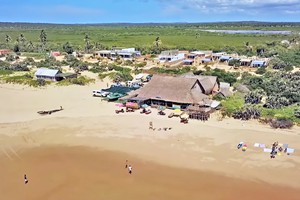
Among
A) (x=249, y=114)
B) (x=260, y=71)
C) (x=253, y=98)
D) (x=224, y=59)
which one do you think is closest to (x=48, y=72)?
(x=253, y=98)

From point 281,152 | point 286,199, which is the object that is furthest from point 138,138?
point 286,199

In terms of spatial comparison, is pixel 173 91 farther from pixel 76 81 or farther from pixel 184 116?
pixel 76 81

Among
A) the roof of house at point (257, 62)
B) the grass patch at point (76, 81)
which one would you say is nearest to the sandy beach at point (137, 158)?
the grass patch at point (76, 81)

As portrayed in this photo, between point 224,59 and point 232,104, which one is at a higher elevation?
point 224,59

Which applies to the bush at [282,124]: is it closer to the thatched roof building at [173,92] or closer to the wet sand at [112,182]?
the thatched roof building at [173,92]

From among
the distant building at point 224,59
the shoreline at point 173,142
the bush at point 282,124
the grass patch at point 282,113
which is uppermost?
the distant building at point 224,59

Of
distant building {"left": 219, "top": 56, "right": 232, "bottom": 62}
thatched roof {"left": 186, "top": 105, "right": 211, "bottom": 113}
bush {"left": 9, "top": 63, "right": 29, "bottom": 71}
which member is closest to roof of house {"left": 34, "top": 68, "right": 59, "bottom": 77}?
bush {"left": 9, "top": 63, "right": 29, "bottom": 71}

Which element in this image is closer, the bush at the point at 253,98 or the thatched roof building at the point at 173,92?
the thatched roof building at the point at 173,92
